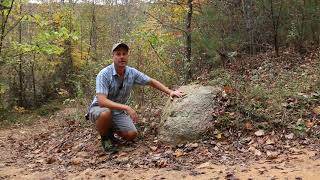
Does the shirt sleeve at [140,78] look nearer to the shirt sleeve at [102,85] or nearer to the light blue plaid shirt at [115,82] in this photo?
→ the light blue plaid shirt at [115,82]

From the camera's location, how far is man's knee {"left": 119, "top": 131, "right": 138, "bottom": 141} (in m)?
5.49

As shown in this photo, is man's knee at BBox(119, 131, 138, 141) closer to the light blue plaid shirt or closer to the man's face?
the light blue plaid shirt

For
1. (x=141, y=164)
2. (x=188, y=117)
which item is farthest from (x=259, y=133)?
(x=141, y=164)

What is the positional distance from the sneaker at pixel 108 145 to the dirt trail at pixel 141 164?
0.11 m

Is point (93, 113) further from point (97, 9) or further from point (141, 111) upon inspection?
point (97, 9)

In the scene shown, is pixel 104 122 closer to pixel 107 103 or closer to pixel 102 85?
pixel 107 103

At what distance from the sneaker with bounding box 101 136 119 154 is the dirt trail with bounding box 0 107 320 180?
0.36 ft

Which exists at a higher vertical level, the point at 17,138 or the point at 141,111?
the point at 141,111

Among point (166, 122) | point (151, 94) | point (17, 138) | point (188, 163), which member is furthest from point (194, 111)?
point (17, 138)

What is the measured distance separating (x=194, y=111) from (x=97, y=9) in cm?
1571

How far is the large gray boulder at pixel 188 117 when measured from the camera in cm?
527

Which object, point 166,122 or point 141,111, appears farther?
point 141,111

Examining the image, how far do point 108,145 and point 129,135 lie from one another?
1.06 ft

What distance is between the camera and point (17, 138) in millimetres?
8492
